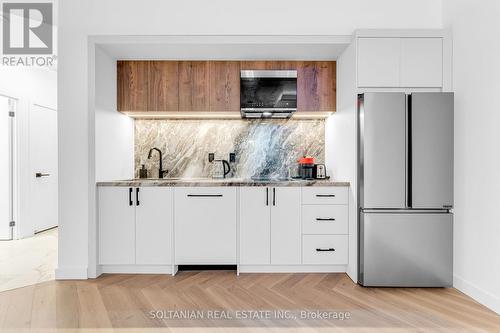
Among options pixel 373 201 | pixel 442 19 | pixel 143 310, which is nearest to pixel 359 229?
pixel 373 201

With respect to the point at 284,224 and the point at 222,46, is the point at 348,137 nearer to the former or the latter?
the point at 284,224

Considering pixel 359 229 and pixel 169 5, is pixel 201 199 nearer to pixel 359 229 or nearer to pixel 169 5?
pixel 359 229

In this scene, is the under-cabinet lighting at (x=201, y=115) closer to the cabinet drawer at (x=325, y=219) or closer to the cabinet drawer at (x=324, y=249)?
the cabinet drawer at (x=325, y=219)

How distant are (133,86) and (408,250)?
3.12 metres

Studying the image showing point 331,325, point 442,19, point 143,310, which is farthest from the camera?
point 442,19

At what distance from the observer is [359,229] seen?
2793 millimetres

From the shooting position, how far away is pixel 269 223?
9.85 feet

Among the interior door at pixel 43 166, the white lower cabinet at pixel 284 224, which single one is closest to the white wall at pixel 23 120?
the interior door at pixel 43 166

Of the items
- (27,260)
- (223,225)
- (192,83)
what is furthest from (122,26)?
(27,260)

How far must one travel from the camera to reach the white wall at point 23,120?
14.2ft

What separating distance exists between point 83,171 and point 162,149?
1004mm

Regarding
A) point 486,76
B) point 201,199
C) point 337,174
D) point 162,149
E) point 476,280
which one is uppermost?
point 486,76
